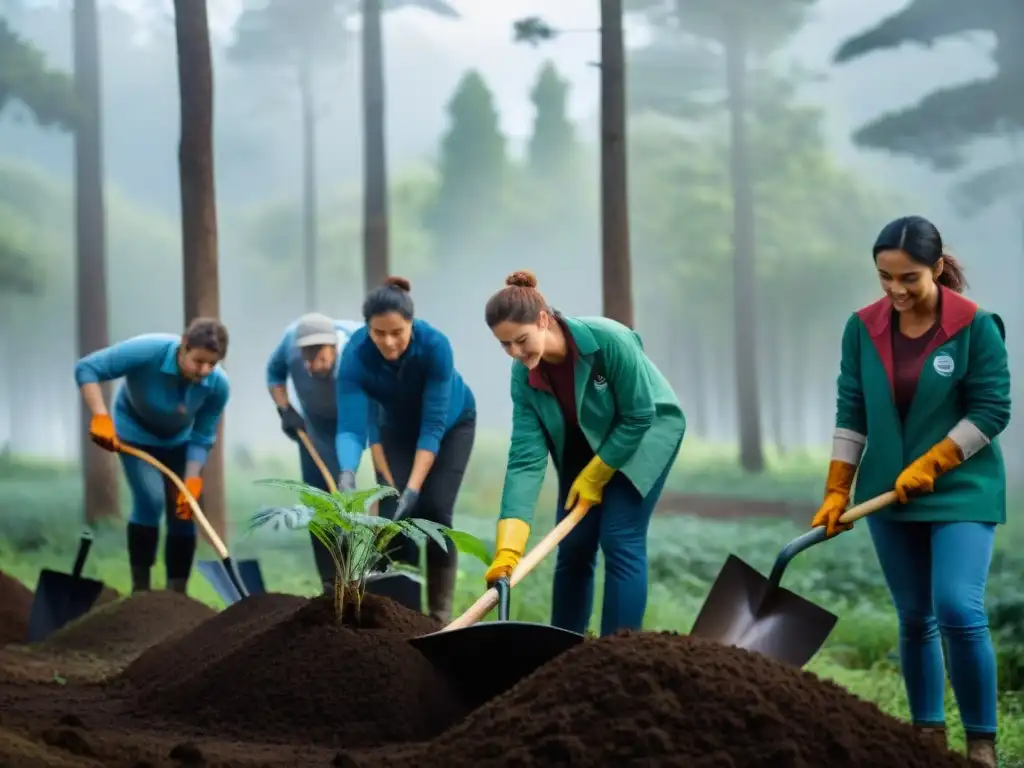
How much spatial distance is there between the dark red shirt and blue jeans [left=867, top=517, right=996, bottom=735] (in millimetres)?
304

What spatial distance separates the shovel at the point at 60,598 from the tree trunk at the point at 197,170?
1557 millimetres

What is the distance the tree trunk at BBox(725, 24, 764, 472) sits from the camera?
10.5m

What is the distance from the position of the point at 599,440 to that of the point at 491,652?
0.75 metres

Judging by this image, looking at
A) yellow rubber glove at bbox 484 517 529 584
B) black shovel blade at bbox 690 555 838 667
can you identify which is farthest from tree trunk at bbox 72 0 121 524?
black shovel blade at bbox 690 555 838 667

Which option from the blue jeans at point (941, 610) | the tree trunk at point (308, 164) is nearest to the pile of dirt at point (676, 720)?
the blue jeans at point (941, 610)

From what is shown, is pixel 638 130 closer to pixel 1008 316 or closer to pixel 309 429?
pixel 1008 316

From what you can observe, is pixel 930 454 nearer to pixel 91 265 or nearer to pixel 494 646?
pixel 494 646

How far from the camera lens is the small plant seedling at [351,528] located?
302 cm

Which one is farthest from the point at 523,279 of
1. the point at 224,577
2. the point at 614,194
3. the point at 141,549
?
the point at 614,194

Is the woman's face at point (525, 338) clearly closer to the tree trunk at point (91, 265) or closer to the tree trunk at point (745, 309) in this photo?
the tree trunk at point (91, 265)

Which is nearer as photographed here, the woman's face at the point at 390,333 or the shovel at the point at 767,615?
the shovel at the point at 767,615

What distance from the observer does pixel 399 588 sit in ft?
13.5

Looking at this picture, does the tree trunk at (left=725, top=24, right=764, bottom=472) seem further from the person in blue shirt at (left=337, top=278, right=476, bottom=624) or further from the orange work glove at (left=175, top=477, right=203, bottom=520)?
the orange work glove at (left=175, top=477, right=203, bottom=520)

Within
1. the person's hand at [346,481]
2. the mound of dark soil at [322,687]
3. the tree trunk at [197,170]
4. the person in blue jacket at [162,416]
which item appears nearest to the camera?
the mound of dark soil at [322,687]
